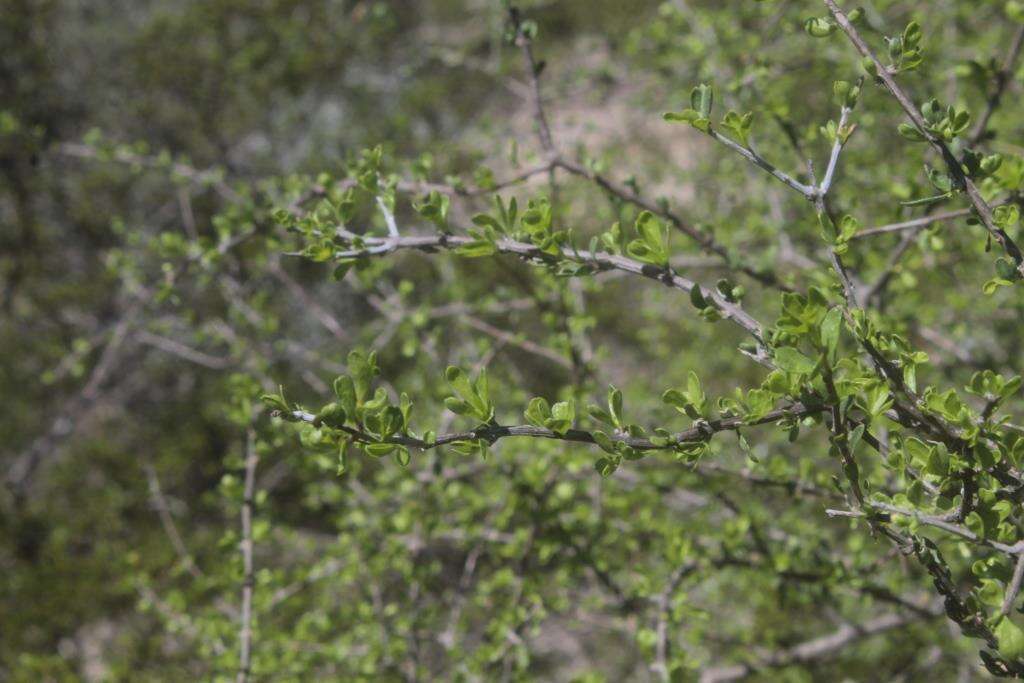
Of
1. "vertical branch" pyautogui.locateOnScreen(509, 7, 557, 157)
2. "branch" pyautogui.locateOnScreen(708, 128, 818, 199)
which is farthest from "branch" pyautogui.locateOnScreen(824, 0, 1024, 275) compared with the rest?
"vertical branch" pyautogui.locateOnScreen(509, 7, 557, 157)

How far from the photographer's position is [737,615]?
10.8 ft

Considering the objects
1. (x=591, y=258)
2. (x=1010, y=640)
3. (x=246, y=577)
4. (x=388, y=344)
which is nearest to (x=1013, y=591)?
(x=1010, y=640)

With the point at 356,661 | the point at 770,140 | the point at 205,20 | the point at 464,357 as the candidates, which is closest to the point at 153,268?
the point at 205,20

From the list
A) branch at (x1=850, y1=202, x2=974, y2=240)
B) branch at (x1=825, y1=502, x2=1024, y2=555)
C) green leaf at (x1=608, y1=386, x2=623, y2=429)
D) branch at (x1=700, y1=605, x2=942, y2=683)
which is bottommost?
branch at (x1=700, y1=605, x2=942, y2=683)

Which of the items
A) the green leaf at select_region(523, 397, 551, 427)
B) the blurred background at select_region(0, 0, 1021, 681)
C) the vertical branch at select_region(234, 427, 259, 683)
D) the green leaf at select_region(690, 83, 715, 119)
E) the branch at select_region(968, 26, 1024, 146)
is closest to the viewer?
the green leaf at select_region(523, 397, 551, 427)

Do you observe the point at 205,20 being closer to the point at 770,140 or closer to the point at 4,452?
the point at 4,452

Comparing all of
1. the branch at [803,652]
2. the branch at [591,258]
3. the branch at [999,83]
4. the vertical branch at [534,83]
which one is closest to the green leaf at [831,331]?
the branch at [591,258]

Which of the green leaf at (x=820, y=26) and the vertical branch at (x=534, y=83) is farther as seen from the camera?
the vertical branch at (x=534, y=83)

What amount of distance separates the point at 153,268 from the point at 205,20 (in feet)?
5.51

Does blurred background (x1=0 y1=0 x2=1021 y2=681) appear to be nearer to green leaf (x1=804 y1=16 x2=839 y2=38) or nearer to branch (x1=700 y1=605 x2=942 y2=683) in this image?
branch (x1=700 y1=605 x2=942 y2=683)

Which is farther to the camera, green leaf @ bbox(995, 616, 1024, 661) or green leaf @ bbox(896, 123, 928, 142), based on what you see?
green leaf @ bbox(896, 123, 928, 142)

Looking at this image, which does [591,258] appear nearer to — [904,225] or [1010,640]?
[904,225]

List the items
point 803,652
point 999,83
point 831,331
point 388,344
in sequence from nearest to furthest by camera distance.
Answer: point 831,331 < point 999,83 < point 803,652 < point 388,344

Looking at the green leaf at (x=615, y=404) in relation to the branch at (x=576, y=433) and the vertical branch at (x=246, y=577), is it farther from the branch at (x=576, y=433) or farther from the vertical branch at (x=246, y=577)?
the vertical branch at (x=246, y=577)
